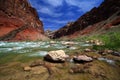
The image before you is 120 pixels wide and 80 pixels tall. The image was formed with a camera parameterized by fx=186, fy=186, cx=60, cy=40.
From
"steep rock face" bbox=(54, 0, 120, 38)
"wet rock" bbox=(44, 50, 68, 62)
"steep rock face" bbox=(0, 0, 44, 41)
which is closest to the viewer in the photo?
"wet rock" bbox=(44, 50, 68, 62)

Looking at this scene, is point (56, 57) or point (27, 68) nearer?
point (27, 68)

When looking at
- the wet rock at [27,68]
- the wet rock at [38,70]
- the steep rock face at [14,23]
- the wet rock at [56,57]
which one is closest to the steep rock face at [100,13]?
the steep rock face at [14,23]

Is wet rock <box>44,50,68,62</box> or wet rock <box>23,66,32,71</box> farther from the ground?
wet rock <box>44,50,68,62</box>

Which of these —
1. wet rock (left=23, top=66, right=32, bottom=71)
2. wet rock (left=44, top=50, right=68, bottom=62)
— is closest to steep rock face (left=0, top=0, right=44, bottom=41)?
wet rock (left=44, top=50, right=68, bottom=62)

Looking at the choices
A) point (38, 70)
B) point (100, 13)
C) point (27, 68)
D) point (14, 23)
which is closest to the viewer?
point (38, 70)

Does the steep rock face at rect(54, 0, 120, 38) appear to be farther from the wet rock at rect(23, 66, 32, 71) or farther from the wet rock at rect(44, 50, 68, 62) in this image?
the wet rock at rect(23, 66, 32, 71)

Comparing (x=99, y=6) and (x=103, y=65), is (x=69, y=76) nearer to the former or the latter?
(x=103, y=65)

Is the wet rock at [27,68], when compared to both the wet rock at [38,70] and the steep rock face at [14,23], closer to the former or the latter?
the wet rock at [38,70]

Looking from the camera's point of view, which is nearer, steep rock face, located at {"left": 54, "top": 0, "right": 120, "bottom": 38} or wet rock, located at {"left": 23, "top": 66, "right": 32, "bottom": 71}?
wet rock, located at {"left": 23, "top": 66, "right": 32, "bottom": 71}

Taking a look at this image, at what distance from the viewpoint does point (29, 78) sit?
7.79m

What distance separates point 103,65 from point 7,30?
154 ft

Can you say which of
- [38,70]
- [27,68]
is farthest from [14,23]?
[38,70]

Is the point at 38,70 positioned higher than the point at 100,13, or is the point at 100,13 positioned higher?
the point at 100,13

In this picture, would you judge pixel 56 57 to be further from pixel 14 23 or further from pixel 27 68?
pixel 14 23
